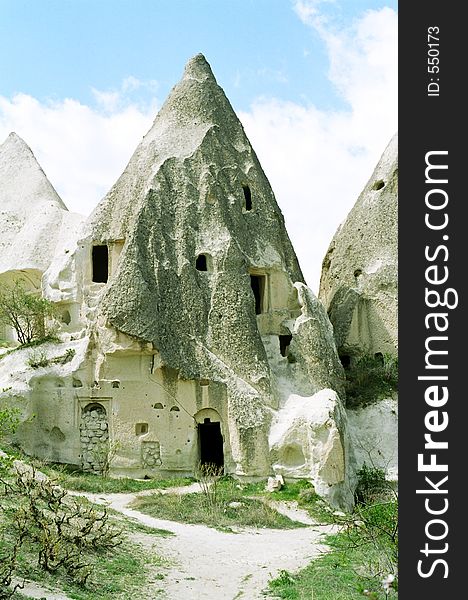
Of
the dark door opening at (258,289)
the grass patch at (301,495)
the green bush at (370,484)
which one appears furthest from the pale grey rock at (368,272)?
the grass patch at (301,495)

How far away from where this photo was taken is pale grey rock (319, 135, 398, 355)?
Answer: 90.2 ft

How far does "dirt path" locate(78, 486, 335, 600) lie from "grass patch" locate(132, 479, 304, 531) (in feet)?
1.01

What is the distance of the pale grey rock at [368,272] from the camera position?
27500 mm

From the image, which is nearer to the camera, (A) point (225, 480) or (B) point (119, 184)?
(A) point (225, 480)

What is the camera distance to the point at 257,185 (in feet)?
84.0

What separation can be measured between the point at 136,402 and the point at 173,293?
290cm

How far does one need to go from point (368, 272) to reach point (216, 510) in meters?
12.4

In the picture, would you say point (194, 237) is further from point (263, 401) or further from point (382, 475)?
point (382, 475)

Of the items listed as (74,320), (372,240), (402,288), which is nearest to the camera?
(402,288)

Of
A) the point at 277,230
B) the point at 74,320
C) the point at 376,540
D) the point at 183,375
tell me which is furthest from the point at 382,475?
the point at 376,540

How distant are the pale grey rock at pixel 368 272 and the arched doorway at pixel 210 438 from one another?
5848 millimetres

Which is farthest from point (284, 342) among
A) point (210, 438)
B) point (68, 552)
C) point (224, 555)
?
point (68, 552)

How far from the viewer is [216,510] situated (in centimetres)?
1772

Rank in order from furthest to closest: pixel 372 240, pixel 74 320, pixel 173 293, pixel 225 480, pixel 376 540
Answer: pixel 372 240 < pixel 74 320 < pixel 173 293 < pixel 225 480 < pixel 376 540
